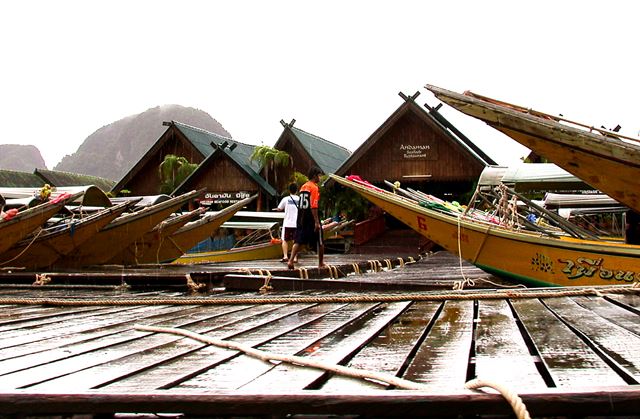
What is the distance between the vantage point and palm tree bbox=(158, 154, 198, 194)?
21938 millimetres

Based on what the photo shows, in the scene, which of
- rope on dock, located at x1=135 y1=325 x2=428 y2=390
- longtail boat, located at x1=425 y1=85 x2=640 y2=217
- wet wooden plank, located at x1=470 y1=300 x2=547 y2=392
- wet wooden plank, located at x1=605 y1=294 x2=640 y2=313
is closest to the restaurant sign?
longtail boat, located at x1=425 y1=85 x2=640 y2=217

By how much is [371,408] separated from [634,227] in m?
7.47

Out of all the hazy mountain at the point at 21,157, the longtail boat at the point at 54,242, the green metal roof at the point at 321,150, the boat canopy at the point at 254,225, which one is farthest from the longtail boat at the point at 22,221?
the hazy mountain at the point at 21,157

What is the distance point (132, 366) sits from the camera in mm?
1927

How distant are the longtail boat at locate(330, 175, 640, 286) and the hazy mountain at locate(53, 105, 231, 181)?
49741mm

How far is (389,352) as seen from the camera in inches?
83.2

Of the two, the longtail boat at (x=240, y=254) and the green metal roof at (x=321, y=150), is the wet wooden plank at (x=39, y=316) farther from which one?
the green metal roof at (x=321, y=150)

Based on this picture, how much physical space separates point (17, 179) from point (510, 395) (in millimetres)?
22446

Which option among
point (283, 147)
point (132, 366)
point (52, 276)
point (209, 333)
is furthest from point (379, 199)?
point (283, 147)

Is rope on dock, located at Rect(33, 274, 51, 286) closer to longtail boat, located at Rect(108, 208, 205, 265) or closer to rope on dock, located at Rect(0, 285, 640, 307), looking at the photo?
rope on dock, located at Rect(0, 285, 640, 307)

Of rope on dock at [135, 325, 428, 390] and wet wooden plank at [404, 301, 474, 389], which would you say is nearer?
rope on dock at [135, 325, 428, 390]

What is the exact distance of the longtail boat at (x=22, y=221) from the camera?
25.5 feet

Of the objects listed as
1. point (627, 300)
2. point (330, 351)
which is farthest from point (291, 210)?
point (330, 351)

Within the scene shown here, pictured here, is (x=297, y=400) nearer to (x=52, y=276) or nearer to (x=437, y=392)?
(x=437, y=392)
